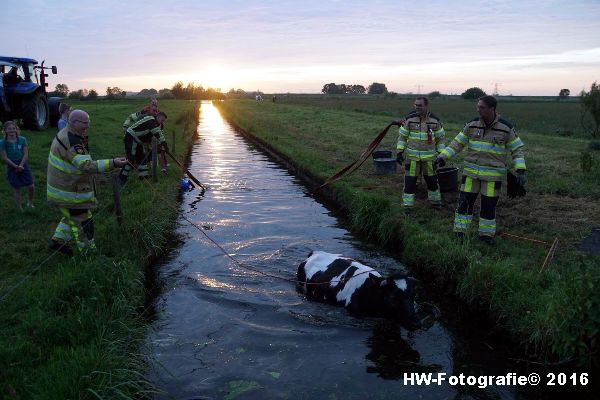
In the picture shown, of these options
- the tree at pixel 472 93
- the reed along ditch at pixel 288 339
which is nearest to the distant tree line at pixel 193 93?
the tree at pixel 472 93

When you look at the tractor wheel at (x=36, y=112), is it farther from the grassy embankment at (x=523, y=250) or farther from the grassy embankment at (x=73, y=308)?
the grassy embankment at (x=523, y=250)

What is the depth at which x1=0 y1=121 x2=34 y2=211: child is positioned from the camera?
28.3ft

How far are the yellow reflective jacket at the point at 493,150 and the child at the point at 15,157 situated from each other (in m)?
8.04

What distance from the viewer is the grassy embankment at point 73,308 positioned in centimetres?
417

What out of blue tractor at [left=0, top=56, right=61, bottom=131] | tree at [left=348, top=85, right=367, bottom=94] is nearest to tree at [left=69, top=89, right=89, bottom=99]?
blue tractor at [left=0, top=56, right=61, bottom=131]

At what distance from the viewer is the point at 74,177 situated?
6480 millimetres

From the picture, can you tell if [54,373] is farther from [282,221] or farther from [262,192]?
[262,192]

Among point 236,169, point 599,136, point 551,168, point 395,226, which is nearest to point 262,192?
point 236,169

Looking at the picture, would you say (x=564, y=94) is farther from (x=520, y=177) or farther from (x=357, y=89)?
(x=520, y=177)

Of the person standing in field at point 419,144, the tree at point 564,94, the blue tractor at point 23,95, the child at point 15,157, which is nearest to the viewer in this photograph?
the child at point 15,157

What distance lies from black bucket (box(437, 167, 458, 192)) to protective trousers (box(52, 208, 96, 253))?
23.8ft

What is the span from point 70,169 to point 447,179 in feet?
25.3

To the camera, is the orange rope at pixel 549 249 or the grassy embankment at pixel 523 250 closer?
the grassy embankment at pixel 523 250

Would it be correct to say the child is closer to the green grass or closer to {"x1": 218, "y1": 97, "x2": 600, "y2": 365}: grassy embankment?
{"x1": 218, "y1": 97, "x2": 600, "y2": 365}: grassy embankment
